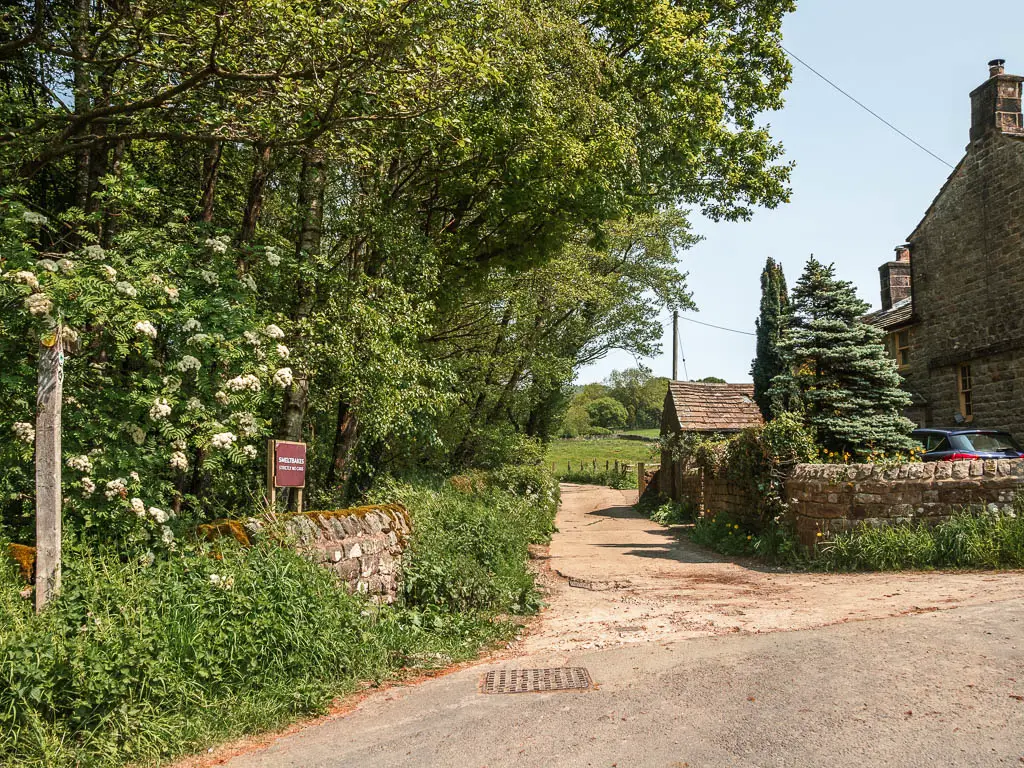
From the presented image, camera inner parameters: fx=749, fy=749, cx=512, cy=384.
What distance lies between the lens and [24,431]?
6043mm

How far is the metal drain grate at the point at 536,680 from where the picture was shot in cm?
623

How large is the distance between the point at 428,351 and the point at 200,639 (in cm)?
943

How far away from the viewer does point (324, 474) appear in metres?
13.5

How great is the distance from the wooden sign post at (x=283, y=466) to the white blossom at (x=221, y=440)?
2.92 ft

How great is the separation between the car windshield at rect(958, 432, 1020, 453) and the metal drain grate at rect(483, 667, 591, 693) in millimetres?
12738

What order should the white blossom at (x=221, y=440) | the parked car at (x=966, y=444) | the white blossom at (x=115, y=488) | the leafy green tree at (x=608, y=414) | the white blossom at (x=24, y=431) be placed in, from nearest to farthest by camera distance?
the white blossom at (x=24, y=431) < the white blossom at (x=115, y=488) < the white blossom at (x=221, y=440) < the parked car at (x=966, y=444) < the leafy green tree at (x=608, y=414)

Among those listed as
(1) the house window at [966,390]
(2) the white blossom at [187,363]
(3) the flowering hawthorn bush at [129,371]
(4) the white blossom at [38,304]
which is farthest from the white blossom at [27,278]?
(1) the house window at [966,390]

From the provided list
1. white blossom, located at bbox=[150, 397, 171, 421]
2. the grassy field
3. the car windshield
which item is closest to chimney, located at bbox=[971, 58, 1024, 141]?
the car windshield

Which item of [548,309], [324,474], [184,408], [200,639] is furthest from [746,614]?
[548,309]

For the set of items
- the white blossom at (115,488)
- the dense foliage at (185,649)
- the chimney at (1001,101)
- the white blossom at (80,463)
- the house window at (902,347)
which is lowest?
the dense foliage at (185,649)

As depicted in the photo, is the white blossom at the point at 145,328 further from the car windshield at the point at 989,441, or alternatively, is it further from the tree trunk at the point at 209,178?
the car windshield at the point at 989,441

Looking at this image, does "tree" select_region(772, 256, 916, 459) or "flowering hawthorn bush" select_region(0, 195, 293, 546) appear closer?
"flowering hawthorn bush" select_region(0, 195, 293, 546)

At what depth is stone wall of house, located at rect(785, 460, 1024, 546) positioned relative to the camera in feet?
34.8

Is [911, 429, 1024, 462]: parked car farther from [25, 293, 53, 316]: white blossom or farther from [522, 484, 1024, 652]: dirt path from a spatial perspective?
[25, 293, 53, 316]: white blossom
